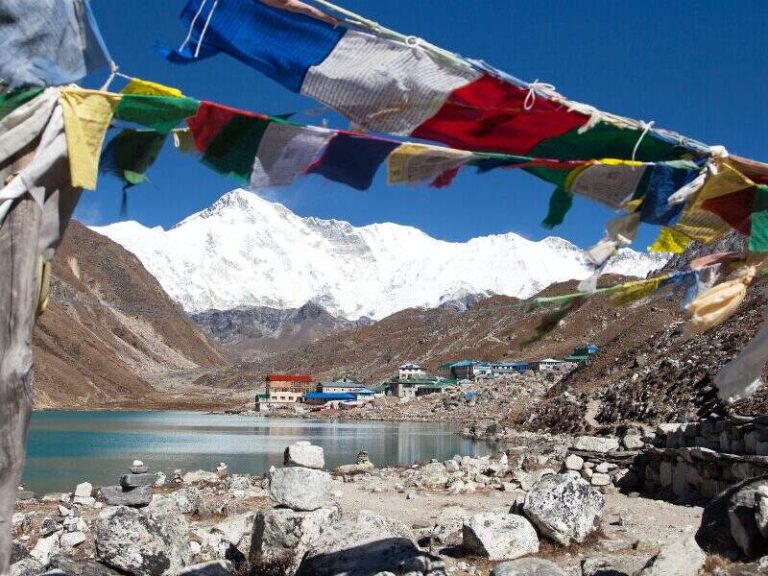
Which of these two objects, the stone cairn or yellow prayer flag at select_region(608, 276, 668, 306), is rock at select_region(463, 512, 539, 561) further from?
the stone cairn

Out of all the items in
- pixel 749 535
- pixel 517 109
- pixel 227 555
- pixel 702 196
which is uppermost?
pixel 517 109

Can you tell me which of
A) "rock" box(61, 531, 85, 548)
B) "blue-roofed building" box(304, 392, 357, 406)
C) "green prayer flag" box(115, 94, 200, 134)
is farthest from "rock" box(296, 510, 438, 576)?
"blue-roofed building" box(304, 392, 357, 406)

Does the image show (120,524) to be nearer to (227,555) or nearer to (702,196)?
(227,555)

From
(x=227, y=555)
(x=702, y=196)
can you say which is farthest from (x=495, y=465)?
(x=702, y=196)

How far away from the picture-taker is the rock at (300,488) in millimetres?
11820

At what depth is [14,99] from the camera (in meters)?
5.12

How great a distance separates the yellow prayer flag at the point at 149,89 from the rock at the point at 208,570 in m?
5.97

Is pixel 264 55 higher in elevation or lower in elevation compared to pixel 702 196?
higher

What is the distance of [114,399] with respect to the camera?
14075cm

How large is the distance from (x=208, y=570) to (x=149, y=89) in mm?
6156

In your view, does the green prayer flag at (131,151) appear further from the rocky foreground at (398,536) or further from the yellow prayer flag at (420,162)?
the rocky foreground at (398,536)

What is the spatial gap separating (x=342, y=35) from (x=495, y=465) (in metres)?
20.2

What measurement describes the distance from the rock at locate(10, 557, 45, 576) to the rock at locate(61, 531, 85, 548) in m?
3.25

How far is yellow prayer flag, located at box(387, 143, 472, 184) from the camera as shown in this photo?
18.4ft
